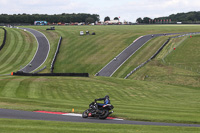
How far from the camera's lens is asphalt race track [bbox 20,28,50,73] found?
262ft

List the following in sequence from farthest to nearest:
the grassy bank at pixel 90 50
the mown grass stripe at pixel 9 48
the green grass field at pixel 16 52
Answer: the mown grass stripe at pixel 9 48 < the green grass field at pixel 16 52 < the grassy bank at pixel 90 50

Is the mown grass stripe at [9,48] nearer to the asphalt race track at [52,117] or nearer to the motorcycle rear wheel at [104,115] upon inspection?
the asphalt race track at [52,117]

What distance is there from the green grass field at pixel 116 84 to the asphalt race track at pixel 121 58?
73.0 inches

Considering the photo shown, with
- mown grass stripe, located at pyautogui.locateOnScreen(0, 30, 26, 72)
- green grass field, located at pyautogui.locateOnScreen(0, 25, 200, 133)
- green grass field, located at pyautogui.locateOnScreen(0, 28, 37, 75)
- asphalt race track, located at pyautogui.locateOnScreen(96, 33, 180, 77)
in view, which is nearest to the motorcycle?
green grass field, located at pyautogui.locateOnScreen(0, 25, 200, 133)

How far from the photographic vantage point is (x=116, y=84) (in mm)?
51375

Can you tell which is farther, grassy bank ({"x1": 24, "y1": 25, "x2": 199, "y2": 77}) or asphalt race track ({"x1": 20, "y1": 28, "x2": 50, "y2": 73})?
asphalt race track ({"x1": 20, "y1": 28, "x2": 50, "y2": 73})

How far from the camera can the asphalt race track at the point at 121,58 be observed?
73.5 m

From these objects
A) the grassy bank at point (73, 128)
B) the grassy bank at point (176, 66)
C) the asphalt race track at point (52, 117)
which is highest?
the grassy bank at point (73, 128)

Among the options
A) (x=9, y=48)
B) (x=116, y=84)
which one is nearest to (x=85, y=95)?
(x=116, y=84)

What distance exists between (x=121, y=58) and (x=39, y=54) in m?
25.4

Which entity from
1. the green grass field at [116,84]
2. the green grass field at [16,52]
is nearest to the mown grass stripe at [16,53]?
the green grass field at [16,52]

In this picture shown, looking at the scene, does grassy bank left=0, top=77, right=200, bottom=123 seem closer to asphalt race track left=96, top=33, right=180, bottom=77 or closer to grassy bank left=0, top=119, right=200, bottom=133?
grassy bank left=0, top=119, right=200, bottom=133

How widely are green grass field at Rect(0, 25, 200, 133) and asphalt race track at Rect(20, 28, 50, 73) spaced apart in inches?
77.9

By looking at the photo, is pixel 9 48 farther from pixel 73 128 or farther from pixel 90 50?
pixel 73 128
